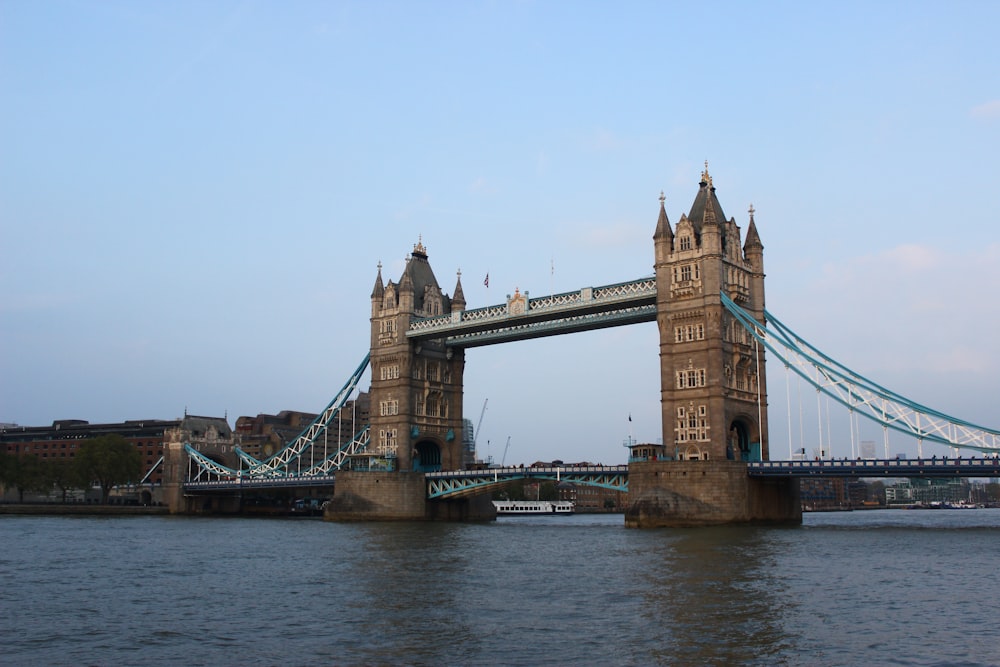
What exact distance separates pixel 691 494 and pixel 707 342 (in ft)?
43.4

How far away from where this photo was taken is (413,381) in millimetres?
107062

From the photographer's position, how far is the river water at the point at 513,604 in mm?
25688

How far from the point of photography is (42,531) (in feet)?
288

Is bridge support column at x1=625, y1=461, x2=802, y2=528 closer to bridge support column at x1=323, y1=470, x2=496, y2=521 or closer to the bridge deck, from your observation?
the bridge deck

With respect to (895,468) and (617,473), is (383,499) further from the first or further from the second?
(895,468)

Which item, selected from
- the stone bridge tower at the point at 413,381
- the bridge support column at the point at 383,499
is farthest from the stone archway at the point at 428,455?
the bridge support column at the point at 383,499

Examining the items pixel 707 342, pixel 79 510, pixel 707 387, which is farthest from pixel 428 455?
pixel 79 510

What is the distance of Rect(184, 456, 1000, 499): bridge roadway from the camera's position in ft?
232

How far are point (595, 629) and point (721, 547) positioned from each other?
2841 cm

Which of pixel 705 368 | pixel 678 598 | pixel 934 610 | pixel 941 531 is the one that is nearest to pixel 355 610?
pixel 678 598

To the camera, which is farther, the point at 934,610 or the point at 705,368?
the point at 705,368

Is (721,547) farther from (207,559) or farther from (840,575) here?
(207,559)

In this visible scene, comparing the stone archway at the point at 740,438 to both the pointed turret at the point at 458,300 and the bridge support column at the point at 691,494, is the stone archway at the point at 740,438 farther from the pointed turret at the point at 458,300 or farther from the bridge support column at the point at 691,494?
the pointed turret at the point at 458,300

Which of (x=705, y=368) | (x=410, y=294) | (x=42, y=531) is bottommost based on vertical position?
(x=42, y=531)
